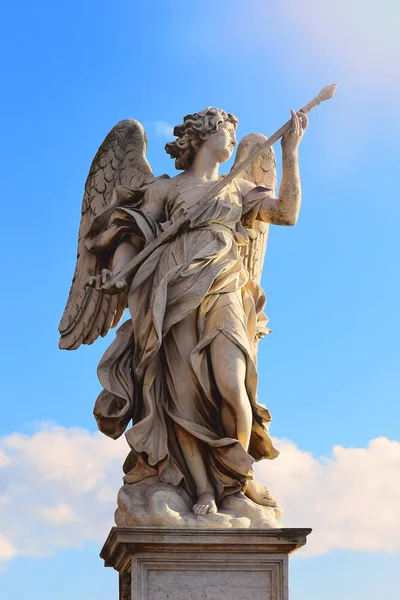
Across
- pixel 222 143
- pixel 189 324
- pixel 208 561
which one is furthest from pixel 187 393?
pixel 222 143

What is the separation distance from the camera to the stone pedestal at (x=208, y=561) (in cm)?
927

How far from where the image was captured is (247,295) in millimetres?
10352

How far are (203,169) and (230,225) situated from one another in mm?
610

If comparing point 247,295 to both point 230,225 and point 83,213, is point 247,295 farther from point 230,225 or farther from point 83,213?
point 83,213

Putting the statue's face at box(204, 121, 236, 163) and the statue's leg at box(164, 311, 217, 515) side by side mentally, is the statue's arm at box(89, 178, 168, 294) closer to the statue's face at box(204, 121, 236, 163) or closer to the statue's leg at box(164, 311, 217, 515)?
the statue's face at box(204, 121, 236, 163)

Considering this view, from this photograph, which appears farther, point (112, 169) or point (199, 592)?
point (112, 169)

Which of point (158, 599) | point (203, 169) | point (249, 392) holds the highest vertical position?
point (203, 169)

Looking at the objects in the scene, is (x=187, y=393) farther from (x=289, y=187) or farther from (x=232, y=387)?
(x=289, y=187)

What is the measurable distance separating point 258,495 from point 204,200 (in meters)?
2.33

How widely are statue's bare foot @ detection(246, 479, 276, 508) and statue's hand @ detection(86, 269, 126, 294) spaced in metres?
1.79

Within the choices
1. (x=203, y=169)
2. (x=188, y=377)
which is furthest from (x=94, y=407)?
(x=203, y=169)

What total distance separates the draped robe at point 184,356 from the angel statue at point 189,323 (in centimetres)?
1

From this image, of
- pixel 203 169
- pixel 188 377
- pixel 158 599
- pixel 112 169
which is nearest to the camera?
pixel 158 599

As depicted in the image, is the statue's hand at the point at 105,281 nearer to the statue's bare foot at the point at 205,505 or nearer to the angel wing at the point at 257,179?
the angel wing at the point at 257,179
